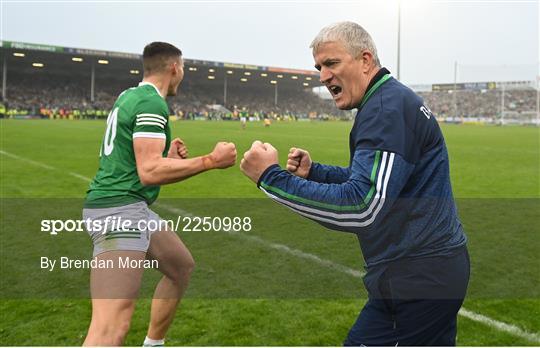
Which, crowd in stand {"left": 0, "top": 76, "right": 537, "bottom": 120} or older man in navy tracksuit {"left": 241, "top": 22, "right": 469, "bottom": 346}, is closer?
older man in navy tracksuit {"left": 241, "top": 22, "right": 469, "bottom": 346}

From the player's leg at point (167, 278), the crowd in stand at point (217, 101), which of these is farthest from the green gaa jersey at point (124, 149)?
the crowd in stand at point (217, 101)

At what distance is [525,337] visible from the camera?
401cm

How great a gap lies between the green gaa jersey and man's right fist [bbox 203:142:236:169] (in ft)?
1.21

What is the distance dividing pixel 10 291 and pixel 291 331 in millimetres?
2927

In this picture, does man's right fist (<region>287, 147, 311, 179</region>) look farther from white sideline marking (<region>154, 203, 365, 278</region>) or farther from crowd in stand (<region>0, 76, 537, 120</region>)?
crowd in stand (<region>0, 76, 537, 120</region>)

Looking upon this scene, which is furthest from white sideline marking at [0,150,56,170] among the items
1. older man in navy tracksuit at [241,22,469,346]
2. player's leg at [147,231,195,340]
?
older man in navy tracksuit at [241,22,469,346]

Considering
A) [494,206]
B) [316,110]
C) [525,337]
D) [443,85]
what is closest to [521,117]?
[443,85]

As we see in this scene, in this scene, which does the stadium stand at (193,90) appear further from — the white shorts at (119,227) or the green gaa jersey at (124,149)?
the white shorts at (119,227)

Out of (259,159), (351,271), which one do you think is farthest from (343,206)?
(351,271)

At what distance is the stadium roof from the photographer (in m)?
51.8

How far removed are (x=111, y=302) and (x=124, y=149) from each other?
36.5 inches

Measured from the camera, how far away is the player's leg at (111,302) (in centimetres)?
278

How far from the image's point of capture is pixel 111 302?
281 cm

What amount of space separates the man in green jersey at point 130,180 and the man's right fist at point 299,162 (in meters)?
0.44
